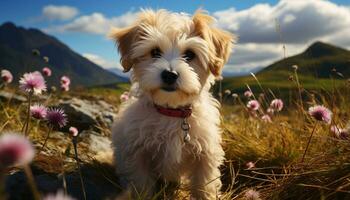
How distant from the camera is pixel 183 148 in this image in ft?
17.6

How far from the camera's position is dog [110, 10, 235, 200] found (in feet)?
16.6

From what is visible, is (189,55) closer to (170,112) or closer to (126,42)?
(170,112)

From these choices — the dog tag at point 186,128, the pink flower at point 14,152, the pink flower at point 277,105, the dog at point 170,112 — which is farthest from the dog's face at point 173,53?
the pink flower at point 14,152

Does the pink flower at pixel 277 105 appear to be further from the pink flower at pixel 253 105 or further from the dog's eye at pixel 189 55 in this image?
the dog's eye at pixel 189 55

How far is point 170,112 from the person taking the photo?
5344mm

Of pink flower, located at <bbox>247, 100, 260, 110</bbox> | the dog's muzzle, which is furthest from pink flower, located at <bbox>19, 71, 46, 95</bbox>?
pink flower, located at <bbox>247, 100, 260, 110</bbox>

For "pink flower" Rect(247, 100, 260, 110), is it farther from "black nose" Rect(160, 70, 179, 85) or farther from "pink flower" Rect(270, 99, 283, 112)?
"black nose" Rect(160, 70, 179, 85)

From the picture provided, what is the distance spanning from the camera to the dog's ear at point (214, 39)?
18.3 feet

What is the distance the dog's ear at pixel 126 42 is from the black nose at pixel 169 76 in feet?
2.81

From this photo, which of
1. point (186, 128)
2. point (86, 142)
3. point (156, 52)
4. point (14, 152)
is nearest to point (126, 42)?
point (156, 52)

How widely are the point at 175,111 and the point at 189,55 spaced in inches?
25.7

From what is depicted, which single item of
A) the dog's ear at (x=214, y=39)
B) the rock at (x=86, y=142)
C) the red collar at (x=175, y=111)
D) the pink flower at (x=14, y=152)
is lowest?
the rock at (x=86, y=142)

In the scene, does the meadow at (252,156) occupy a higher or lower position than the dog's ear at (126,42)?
lower

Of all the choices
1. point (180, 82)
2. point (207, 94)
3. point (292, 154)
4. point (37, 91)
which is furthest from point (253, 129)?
point (37, 91)
